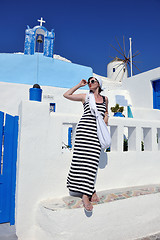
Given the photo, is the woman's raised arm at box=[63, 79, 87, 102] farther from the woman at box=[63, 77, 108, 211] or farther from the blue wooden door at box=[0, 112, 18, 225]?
the blue wooden door at box=[0, 112, 18, 225]

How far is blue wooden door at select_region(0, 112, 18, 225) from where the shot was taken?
2572 millimetres

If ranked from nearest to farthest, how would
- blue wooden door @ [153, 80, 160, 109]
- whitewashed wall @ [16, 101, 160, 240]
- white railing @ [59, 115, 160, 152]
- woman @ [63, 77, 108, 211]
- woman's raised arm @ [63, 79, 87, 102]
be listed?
1. woman @ [63, 77, 108, 211]
2. whitewashed wall @ [16, 101, 160, 240]
3. woman's raised arm @ [63, 79, 87, 102]
4. white railing @ [59, 115, 160, 152]
5. blue wooden door @ [153, 80, 160, 109]

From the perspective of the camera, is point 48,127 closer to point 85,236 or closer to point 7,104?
point 85,236

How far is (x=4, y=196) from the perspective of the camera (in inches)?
101

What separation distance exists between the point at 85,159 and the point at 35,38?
12827mm

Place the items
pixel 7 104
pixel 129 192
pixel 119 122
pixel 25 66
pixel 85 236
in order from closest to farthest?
pixel 85 236 → pixel 129 192 → pixel 119 122 → pixel 7 104 → pixel 25 66

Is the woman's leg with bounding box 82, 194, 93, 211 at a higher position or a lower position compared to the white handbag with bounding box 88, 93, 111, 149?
lower

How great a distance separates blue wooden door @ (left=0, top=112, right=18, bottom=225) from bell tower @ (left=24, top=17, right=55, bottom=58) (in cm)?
1144

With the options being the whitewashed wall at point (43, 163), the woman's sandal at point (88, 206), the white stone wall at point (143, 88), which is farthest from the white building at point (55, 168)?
the white stone wall at point (143, 88)

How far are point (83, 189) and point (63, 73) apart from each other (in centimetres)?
1127

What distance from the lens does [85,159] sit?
2436mm

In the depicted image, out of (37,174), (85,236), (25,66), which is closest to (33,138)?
(37,174)

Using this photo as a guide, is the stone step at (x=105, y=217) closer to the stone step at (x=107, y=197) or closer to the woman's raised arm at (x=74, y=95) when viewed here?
the stone step at (x=107, y=197)

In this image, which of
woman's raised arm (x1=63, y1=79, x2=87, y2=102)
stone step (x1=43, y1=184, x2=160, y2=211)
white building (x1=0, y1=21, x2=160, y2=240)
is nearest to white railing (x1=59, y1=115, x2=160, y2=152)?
white building (x1=0, y1=21, x2=160, y2=240)
